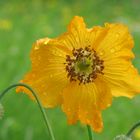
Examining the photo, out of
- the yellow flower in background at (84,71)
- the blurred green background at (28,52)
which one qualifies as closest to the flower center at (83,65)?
the yellow flower in background at (84,71)

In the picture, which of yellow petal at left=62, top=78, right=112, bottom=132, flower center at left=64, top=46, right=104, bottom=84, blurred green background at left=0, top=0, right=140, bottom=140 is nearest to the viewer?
yellow petal at left=62, top=78, right=112, bottom=132

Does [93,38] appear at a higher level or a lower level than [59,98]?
higher

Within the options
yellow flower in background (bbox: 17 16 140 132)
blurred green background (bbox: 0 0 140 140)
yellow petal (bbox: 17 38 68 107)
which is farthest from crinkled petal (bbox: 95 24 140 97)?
blurred green background (bbox: 0 0 140 140)

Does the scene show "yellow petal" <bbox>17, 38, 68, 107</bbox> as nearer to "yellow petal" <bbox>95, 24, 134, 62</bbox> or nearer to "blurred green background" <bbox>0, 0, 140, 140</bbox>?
"yellow petal" <bbox>95, 24, 134, 62</bbox>

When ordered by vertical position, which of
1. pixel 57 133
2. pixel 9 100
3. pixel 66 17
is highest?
pixel 66 17

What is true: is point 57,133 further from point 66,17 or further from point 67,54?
point 66,17

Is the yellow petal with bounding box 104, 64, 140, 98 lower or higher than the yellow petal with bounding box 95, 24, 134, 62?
lower

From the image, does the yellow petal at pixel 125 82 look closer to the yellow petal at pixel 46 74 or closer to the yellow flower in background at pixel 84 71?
the yellow flower in background at pixel 84 71

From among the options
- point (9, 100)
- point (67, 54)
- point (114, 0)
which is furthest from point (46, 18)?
point (67, 54)
